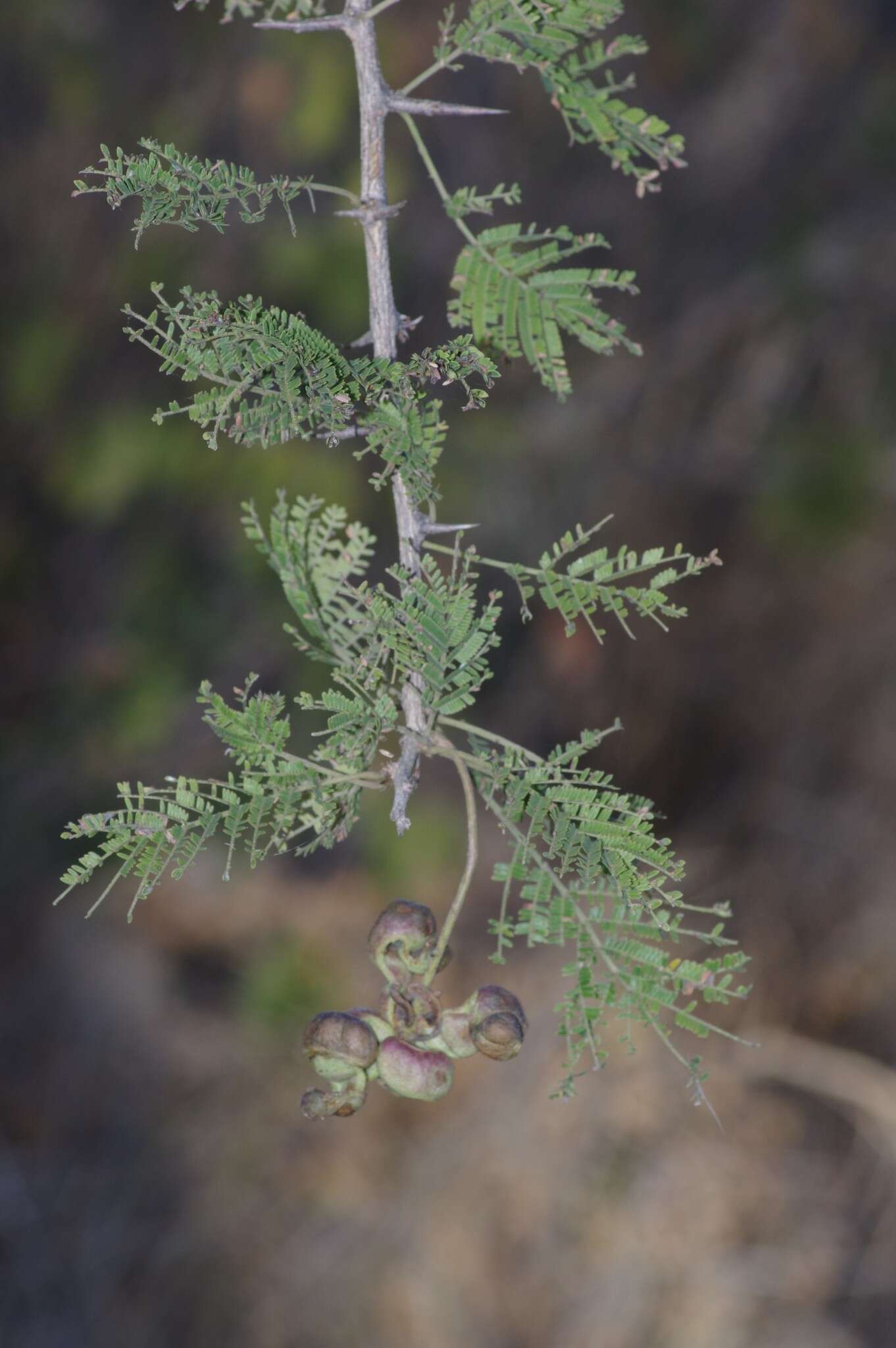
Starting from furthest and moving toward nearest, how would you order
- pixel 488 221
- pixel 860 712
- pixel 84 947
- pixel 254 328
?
pixel 84 947
pixel 860 712
pixel 488 221
pixel 254 328

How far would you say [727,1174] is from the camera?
5.98 ft

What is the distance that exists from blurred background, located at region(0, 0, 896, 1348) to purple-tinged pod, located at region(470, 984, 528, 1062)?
53.8 inches

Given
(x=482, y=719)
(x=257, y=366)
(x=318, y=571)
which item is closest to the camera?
(x=257, y=366)

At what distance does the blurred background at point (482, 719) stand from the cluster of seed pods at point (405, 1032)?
1349mm

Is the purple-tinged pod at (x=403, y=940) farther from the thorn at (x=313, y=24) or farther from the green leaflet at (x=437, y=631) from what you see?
the thorn at (x=313, y=24)

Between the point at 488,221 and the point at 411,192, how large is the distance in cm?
45

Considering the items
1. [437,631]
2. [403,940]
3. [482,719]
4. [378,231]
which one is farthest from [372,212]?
[482,719]

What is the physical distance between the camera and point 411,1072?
16.1 inches

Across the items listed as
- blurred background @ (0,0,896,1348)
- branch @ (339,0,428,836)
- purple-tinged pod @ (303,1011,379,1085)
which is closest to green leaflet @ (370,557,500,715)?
branch @ (339,0,428,836)

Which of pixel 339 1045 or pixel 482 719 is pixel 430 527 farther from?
pixel 482 719

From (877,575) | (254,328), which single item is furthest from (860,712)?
(254,328)

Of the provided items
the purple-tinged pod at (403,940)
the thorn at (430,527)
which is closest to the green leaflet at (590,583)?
the thorn at (430,527)

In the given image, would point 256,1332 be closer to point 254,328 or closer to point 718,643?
point 718,643

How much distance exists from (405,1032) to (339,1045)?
2 centimetres
